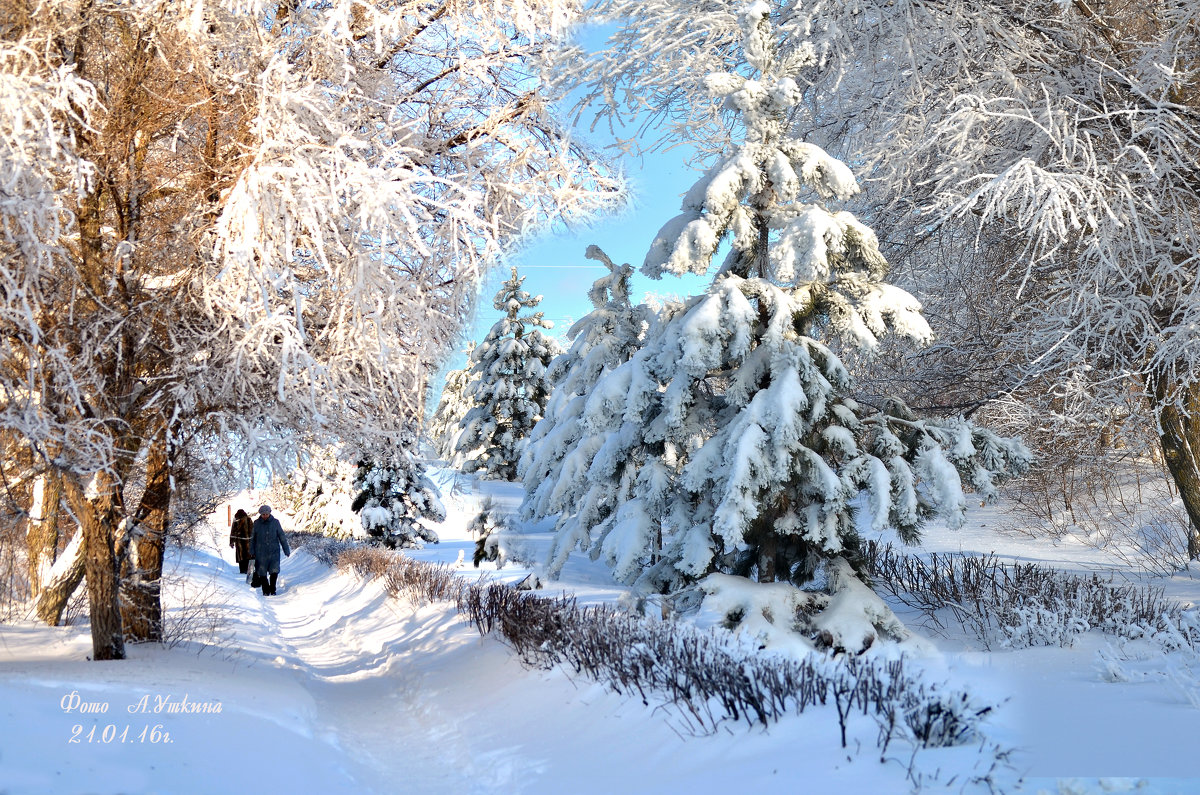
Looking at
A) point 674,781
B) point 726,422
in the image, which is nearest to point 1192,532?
point 726,422

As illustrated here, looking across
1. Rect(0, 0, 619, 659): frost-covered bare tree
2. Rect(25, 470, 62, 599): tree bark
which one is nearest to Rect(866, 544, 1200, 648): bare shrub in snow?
Rect(0, 0, 619, 659): frost-covered bare tree

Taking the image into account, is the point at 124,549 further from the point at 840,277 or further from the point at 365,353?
the point at 840,277

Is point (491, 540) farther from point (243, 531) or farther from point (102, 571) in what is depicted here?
point (102, 571)

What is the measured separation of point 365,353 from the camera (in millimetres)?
6953

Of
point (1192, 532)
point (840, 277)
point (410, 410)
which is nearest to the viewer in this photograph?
point (410, 410)

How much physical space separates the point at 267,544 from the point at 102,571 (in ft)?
29.1

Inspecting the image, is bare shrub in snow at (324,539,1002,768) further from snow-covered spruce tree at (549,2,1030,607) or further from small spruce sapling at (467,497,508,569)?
small spruce sapling at (467,497,508,569)

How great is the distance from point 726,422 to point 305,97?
16.8 ft

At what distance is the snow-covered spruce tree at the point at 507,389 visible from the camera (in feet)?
87.5

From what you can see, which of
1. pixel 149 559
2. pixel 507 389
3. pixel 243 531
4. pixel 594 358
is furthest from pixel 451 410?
pixel 149 559

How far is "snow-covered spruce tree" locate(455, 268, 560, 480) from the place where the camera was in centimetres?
2667

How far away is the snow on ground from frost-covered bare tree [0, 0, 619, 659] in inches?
64.4

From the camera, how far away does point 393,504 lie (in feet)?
82.0

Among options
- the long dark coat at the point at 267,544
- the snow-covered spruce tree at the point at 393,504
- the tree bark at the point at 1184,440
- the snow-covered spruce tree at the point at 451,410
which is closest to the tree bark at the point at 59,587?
the long dark coat at the point at 267,544
